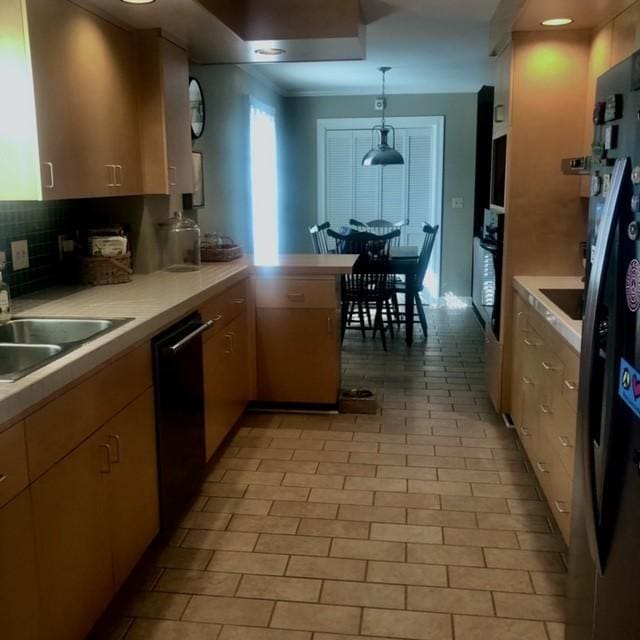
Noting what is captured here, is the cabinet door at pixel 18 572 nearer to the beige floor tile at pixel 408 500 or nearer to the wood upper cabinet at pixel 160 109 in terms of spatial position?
the beige floor tile at pixel 408 500

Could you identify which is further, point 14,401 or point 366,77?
→ point 366,77

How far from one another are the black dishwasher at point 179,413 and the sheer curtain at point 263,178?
308 cm

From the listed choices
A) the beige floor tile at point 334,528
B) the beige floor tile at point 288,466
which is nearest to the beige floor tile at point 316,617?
the beige floor tile at point 334,528

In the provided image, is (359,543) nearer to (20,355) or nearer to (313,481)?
(313,481)

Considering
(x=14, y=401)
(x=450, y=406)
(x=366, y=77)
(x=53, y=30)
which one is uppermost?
(x=366, y=77)

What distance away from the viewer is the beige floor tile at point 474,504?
282cm

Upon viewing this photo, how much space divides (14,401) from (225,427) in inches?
75.6

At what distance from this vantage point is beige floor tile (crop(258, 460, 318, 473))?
322cm

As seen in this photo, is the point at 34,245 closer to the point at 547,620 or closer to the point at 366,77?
the point at 547,620

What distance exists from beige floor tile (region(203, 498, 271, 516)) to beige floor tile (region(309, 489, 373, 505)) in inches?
8.4

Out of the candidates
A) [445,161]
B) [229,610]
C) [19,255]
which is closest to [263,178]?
[445,161]

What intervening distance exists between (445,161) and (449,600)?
19.8ft

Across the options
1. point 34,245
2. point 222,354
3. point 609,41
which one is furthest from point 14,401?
point 609,41

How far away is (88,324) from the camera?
7.41 ft
